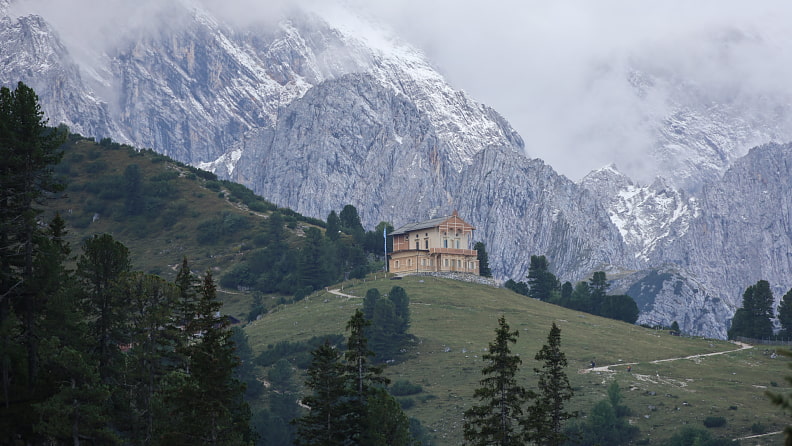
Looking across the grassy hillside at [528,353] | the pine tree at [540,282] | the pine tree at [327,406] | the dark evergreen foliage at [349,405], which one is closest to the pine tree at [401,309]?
the grassy hillside at [528,353]

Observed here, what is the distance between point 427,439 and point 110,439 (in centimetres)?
5546

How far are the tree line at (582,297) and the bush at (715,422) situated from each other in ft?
241

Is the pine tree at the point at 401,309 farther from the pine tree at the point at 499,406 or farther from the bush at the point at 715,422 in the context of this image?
the pine tree at the point at 499,406

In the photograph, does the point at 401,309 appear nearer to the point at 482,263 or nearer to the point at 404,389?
the point at 404,389

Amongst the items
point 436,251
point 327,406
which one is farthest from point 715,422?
point 436,251

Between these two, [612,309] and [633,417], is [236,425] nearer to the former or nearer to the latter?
[633,417]

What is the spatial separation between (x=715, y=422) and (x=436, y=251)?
257 ft

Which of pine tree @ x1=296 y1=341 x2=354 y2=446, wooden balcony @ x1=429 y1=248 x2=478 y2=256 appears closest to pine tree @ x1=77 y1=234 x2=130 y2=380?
pine tree @ x1=296 y1=341 x2=354 y2=446

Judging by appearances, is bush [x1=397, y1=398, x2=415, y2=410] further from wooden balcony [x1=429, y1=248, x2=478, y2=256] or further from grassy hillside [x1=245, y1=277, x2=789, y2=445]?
wooden balcony [x1=429, y1=248, x2=478, y2=256]

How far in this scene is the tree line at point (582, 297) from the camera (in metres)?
178

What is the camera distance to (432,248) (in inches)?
6875

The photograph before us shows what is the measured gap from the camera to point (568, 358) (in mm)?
126188

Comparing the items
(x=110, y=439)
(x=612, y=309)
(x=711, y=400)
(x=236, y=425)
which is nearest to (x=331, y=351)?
(x=236, y=425)

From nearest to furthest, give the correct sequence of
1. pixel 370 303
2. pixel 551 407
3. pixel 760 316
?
pixel 551 407 → pixel 370 303 → pixel 760 316
